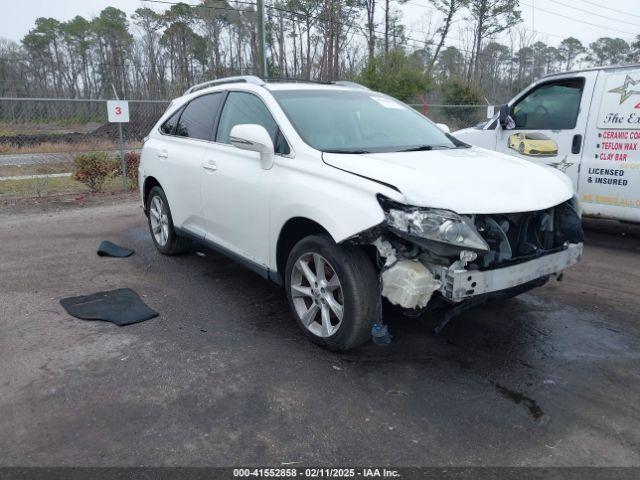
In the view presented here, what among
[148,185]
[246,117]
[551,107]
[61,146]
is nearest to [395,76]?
[61,146]

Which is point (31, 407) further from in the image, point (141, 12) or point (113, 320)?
point (141, 12)

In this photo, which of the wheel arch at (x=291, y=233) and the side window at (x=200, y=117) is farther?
the side window at (x=200, y=117)

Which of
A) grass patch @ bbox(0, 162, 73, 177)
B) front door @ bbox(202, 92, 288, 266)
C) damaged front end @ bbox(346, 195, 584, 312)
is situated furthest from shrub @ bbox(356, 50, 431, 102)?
damaged front end @ bbox(346, 195, 584, 312)

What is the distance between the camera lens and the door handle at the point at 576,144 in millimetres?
6297

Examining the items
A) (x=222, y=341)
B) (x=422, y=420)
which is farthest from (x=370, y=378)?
(x=222, y=341)

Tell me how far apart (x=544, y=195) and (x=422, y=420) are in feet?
5.54

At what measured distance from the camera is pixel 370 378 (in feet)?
11.0

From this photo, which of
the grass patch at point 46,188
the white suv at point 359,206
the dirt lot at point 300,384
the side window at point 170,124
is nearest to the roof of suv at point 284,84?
the white suv at point 359,206

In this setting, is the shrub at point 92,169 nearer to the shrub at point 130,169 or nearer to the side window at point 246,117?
the shrub at point 130,169

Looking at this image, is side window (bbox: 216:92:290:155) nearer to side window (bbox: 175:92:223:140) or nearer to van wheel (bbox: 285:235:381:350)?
side window (bbox: 175:92:223:140)

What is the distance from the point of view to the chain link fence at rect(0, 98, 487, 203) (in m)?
10.2

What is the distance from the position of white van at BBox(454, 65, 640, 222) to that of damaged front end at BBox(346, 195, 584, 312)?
2782 millimetres

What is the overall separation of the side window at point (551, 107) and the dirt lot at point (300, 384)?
2381mm

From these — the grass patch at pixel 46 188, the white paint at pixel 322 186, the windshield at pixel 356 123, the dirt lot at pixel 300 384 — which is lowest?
the dirt lot at pixel 300 384
